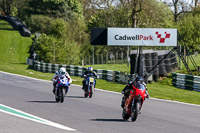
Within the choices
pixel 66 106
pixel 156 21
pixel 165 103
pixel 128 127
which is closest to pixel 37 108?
pixel 66 106

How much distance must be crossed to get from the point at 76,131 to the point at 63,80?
22.7 feet

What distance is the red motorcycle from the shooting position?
11.7 meters

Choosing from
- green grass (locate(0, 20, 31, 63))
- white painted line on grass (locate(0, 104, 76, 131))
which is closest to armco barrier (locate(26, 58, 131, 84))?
white painted line on grass (locate(0, 104, 76, 131))

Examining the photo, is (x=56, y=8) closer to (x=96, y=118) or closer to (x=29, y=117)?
(x=96, y=118)

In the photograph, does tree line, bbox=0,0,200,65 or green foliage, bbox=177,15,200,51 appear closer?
tree line, bbox=0,0,200,65

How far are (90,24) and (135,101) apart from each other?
63.6 metres

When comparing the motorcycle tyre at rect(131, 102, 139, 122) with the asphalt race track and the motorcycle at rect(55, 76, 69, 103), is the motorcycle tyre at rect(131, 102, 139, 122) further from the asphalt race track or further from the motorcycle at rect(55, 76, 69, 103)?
the motorcycle at rect(55, 76, 69, 103)

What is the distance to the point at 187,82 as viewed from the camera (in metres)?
27.3

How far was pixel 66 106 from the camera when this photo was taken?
1571 centimetres

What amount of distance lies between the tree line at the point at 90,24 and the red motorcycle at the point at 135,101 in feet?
102

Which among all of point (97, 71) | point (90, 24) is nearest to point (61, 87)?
point (97, 71)

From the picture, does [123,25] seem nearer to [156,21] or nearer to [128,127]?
[156,21]

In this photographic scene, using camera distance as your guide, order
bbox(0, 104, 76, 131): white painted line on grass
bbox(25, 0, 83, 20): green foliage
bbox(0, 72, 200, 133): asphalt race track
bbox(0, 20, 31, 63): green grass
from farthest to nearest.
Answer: bbox(25, 0, 83, 20): green foliage < bbox(0, 20, 31, 63): green grass < bbox(0, 104, 76, 131): white painted line on grass < bbox(0, 72, 200, 133): asphalt race track

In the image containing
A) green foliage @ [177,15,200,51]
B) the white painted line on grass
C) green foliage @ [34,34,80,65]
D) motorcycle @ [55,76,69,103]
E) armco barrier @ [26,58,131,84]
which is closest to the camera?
the white painted line on grass
